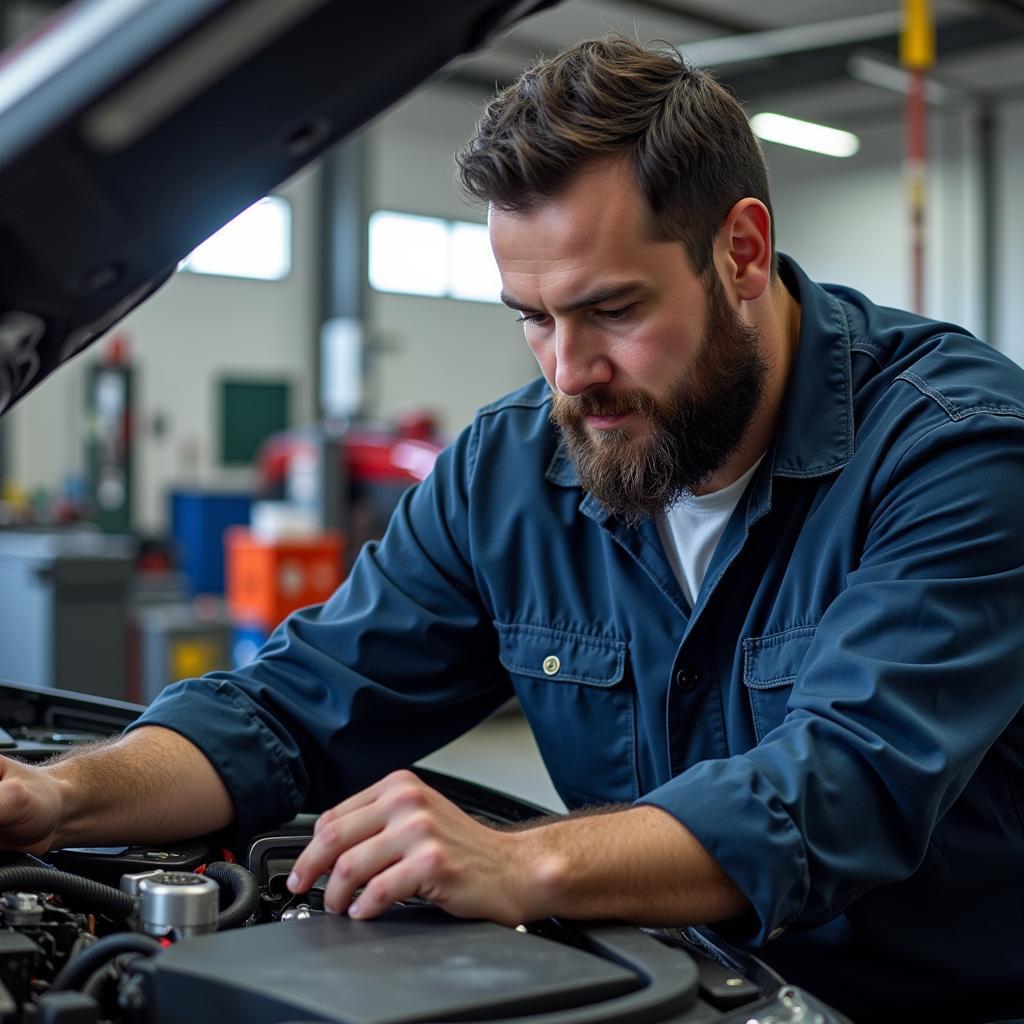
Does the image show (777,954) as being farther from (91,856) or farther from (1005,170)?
(1005,170)

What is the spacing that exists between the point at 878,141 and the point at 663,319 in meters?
11.2

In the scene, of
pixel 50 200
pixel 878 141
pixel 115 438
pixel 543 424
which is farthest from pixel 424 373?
pixel 50 200

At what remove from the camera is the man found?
100 centimetres

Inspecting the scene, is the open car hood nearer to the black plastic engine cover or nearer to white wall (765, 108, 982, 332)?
the black plastic engine cover

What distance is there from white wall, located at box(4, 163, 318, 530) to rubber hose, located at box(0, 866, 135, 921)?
27.0 feet

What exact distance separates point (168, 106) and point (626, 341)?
63cm

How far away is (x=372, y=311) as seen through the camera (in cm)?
1031

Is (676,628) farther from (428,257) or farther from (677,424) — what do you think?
(428,257)

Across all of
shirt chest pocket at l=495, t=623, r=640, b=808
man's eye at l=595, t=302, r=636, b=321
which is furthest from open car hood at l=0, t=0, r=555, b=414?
shirt chest pocket at l=495, t=623, r=640, b=808

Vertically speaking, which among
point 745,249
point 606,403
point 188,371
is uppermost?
point 188,371

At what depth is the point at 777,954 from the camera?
1283 mm

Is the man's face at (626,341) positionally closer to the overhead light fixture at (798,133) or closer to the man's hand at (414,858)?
the man's hand at (414,858)

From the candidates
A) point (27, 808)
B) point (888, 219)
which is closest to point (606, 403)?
point (27, 808)

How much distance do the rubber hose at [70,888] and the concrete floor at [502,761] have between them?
3113 mm
